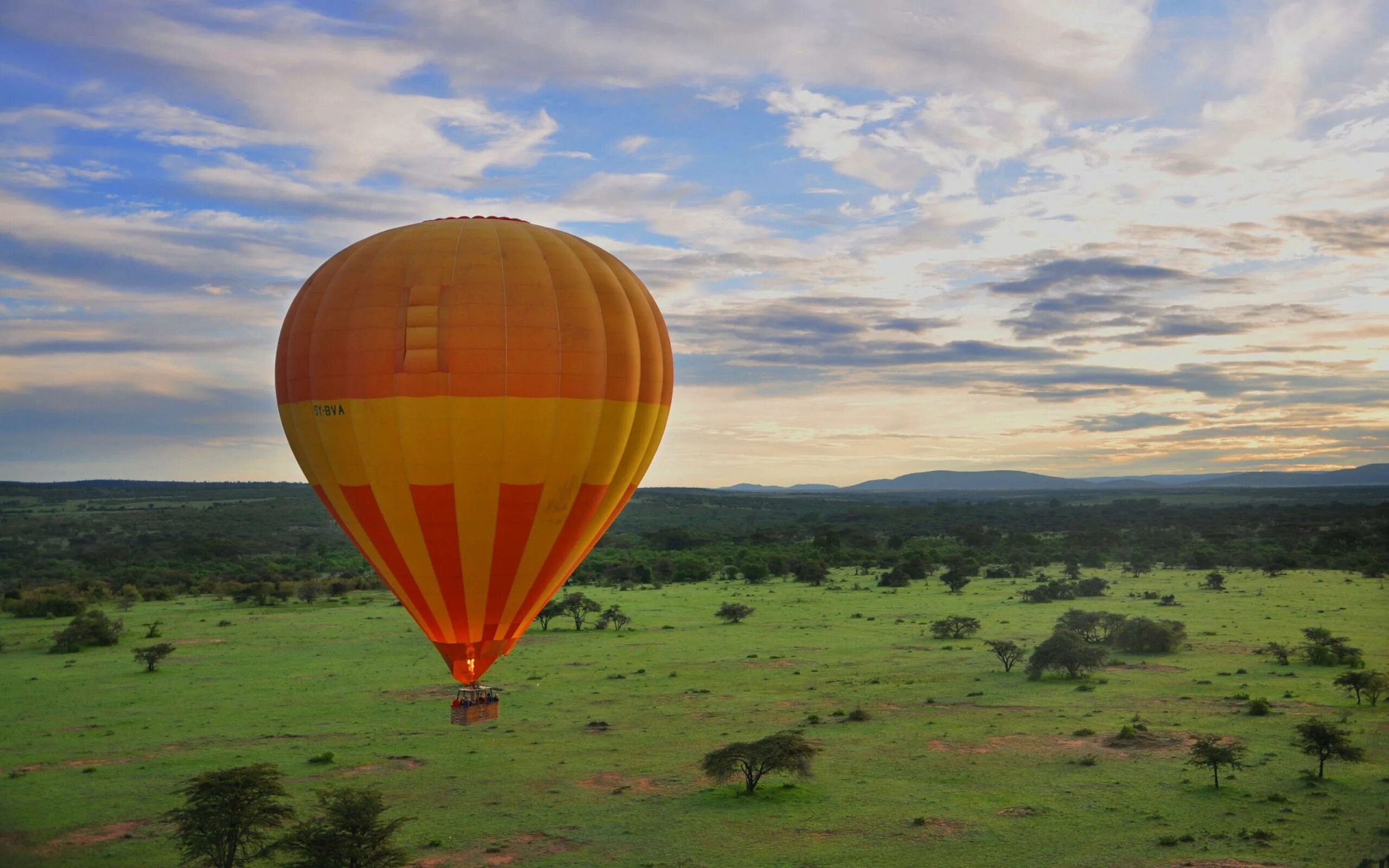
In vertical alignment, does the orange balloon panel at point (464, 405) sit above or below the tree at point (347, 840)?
above

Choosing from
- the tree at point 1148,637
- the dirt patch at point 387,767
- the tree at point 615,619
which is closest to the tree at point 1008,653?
the tree at point 1148,637

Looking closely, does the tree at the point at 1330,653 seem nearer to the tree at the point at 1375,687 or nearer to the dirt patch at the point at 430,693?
the tree at the point at 1375,687

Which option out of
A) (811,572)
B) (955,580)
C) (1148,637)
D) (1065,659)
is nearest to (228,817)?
(1065,659)

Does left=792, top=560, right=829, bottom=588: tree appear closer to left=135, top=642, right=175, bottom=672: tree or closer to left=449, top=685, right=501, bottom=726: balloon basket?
left=135, top=642, right=175, bottom=672: tree

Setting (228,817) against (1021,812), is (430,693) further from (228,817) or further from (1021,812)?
(1021,812)

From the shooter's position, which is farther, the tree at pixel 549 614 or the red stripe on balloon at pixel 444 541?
the tree at pixel 549 614

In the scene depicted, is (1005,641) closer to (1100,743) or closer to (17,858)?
(1100,743)

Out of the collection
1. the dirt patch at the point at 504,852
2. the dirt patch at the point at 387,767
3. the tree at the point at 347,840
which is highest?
the tree at the point at 347,840

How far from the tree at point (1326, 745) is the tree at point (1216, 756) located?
6.02ft

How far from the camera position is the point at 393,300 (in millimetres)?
22844

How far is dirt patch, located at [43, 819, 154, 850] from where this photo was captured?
27.7 metres

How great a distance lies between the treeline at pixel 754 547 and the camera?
8888cm

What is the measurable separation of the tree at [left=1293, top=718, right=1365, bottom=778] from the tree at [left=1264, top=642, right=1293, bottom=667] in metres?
15.7

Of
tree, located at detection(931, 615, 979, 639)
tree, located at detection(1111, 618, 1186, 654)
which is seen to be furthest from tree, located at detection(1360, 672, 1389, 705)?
tree, located at detection(931, 615, 979, 639)
